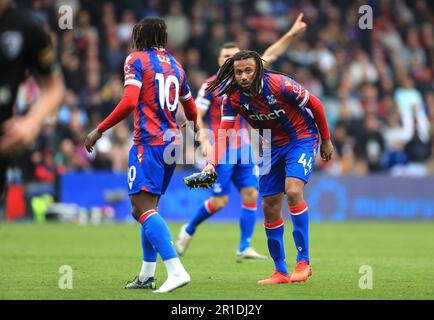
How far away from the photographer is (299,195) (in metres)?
9.17

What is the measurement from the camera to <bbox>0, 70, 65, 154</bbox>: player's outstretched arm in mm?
5953

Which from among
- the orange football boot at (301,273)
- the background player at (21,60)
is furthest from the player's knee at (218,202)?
the background player at (21,60)

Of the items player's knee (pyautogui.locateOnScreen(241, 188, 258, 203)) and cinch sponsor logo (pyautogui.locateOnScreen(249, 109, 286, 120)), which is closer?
cinch sponsor logo (pyautogui.locateOnScreen(249, 109, 286, 120))

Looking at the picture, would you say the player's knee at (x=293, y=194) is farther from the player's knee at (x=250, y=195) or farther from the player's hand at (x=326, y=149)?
the player's knee at (x=250, y=195)

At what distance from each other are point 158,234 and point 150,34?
1.85 metres

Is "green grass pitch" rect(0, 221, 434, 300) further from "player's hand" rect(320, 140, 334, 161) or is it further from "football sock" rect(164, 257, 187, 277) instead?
"player's hand" rect(320, 140, 334, 161)

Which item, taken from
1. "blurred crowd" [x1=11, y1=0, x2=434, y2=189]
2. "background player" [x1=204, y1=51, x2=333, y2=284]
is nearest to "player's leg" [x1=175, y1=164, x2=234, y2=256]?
"background player" [x1=204, y1=51, x2=333, y2=284]

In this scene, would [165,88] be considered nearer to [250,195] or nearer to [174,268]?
[174,268]

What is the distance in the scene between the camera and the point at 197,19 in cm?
2491

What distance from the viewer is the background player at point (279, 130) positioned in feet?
29.7

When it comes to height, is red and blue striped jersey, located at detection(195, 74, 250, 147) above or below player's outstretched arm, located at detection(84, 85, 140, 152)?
above

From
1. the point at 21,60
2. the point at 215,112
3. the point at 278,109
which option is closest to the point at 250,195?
the point at 215,112
